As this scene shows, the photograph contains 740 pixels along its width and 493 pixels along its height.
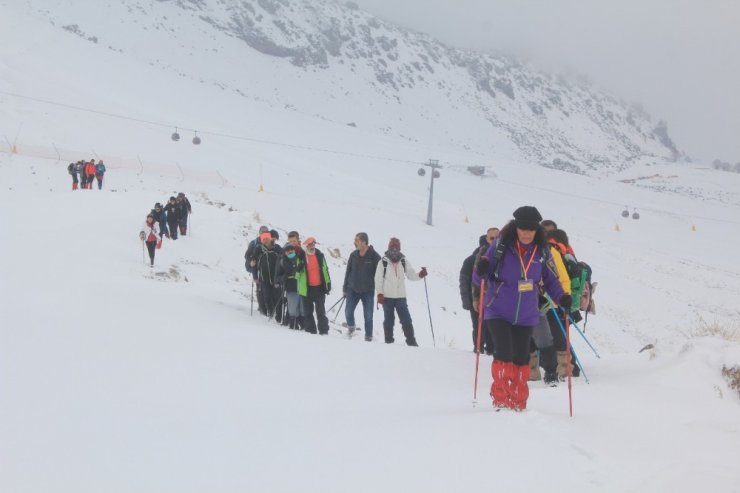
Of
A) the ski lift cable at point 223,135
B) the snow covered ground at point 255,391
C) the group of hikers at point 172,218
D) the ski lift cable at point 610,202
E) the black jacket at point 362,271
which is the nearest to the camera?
the snow covered ground at point 255,391

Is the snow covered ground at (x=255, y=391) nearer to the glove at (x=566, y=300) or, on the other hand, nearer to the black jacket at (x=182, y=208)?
the glove at (x=566, y=300)

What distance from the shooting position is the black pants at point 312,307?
1061 cm

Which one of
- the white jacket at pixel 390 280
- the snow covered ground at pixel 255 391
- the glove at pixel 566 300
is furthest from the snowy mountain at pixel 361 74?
the glove at pixel 566 300

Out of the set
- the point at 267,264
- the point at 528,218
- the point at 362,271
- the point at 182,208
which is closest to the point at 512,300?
the point at 528,218

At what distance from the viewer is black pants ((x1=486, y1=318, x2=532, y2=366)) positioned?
5.49 meters

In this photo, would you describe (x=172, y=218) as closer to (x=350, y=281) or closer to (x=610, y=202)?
(x=350, y=281)

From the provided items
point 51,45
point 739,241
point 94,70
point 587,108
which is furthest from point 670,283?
point 587,108

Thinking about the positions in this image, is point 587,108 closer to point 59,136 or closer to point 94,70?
point 94,70

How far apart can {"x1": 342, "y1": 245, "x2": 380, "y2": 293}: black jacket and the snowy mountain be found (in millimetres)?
60748

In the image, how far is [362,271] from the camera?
1077 centimetres

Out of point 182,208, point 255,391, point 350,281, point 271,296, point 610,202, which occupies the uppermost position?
point 610,202

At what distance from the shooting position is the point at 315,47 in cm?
11681

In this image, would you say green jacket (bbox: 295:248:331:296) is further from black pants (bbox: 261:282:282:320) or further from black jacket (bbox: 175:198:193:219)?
black jacket (bbox: 175:198:193:219)

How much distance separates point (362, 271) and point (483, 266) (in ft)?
18.0
